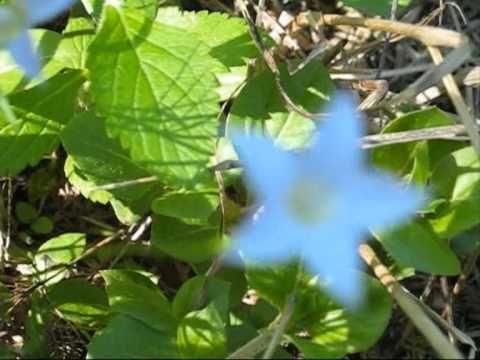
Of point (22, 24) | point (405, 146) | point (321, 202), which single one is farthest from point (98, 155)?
Result: point (405, 146)

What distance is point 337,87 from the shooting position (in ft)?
4.81

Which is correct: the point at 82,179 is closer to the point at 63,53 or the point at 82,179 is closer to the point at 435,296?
the point at 63,53

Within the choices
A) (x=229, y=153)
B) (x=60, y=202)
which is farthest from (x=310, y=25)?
(x=60, y=202)

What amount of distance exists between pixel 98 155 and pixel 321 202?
1.01ft

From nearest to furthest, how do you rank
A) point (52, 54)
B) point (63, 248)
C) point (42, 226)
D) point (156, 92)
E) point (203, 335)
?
point (203, 335)
point (156, 92)
point (52, 54)
point (63, 248)
point (42, 226)

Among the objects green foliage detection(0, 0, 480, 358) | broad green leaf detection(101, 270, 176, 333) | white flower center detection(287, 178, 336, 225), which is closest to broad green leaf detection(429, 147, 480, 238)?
green foliage detection(0, 0, 480, 358)

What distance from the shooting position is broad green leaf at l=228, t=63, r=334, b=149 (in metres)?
1.27

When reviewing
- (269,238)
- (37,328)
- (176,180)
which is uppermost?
(176,180)

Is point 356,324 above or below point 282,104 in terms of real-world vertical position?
below

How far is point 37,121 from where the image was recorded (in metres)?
1.31

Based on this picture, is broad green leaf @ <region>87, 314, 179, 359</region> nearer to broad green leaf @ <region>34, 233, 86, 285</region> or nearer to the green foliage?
the green foliage

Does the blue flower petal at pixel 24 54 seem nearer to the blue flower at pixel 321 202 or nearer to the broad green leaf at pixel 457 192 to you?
the blue flower at pixel 321 202

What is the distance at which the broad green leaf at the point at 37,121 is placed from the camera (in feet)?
4.16

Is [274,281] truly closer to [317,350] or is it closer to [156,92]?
[317,350]
